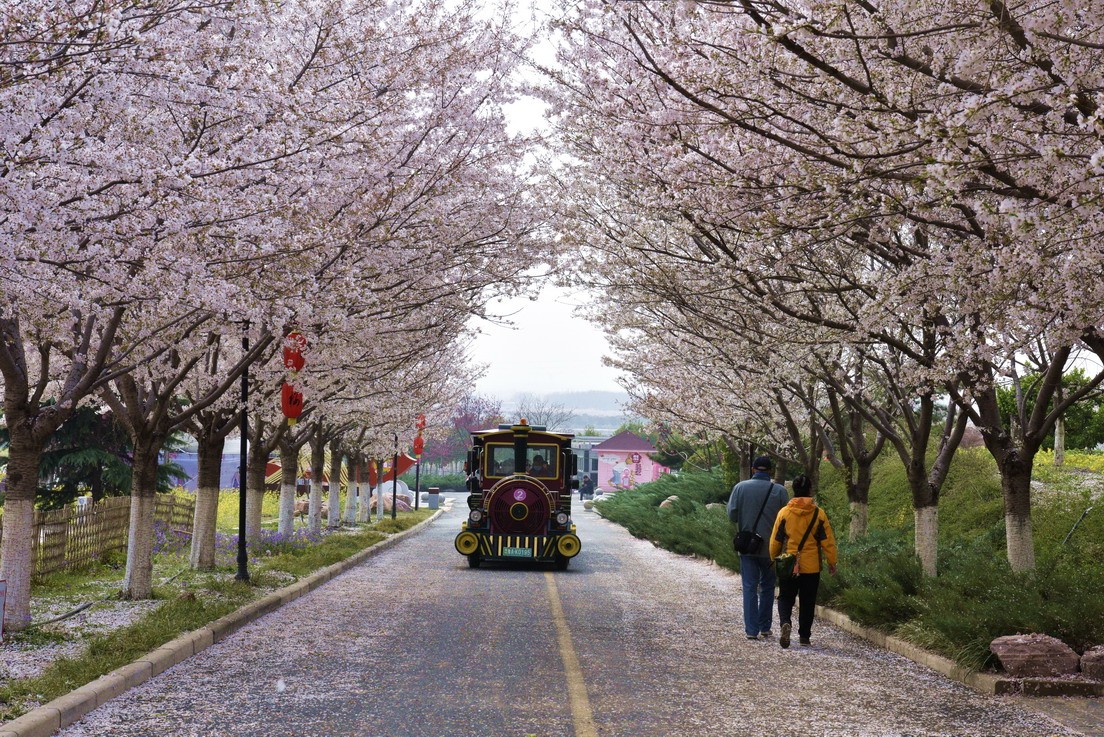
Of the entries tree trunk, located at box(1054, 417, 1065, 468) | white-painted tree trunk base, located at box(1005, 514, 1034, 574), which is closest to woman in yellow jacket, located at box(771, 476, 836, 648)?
white-painted tree trunk base, located at box(1005, 514, 1034, 574)

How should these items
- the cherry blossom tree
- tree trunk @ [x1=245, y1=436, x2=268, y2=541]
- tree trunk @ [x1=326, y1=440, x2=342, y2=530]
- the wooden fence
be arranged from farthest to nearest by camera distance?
tree trunk @ [x1=326, y1=440, x2=342, y2=530] → tree trunk @ [x1=245, y1=436, x2=268, y2=541] → the wooden fence → the cherry blossom tree

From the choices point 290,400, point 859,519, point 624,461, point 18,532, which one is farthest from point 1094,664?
point 624,461

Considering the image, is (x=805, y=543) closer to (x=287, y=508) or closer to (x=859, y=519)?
(x=859, y=519)

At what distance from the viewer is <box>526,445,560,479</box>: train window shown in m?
22.3

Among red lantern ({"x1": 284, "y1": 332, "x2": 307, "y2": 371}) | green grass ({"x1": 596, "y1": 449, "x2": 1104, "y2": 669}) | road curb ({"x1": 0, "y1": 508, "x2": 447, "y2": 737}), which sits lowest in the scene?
road curb ({"x1": 0, "y1": 508, "x2": 447, "y2": 737})

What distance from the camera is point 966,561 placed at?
43.5 feet

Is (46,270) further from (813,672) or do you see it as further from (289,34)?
(813,672)

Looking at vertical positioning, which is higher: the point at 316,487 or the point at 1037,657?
the point at 316,487

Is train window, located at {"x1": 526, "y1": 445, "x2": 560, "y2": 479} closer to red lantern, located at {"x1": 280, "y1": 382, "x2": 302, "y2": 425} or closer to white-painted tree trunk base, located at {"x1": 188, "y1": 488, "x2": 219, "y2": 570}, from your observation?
red lantern, located at {"x1": 280, "y1": 382, "x2": 302, "y2": 425}

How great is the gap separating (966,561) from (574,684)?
21.1 feet

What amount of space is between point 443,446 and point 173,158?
109m

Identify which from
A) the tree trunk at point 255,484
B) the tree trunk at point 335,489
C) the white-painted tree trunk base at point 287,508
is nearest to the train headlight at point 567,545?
the tree trunk at point 255,484

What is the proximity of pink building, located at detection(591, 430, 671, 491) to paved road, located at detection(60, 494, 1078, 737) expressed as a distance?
85.3 meters

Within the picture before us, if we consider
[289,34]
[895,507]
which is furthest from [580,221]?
[895,507]
